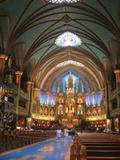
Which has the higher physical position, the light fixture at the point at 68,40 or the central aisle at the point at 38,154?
the light fixture at the point at 68,40

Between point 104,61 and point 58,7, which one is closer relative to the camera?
point 58,7

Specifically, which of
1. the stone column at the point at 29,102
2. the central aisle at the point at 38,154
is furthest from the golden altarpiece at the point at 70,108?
the central aisle at the point at 38,154

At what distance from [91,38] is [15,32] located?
Answer: 11.8 meters

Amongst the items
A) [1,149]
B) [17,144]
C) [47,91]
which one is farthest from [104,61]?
[1,149]

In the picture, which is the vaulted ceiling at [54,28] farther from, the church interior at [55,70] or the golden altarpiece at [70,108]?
→ the golden altarpiece at [70,108]

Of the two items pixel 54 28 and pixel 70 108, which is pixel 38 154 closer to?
pixel 54 28

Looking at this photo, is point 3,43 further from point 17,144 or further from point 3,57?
point 17,144

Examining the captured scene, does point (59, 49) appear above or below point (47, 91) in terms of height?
above

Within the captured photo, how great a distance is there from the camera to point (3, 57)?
25.8m

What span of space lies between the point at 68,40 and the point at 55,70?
1193 centimetres

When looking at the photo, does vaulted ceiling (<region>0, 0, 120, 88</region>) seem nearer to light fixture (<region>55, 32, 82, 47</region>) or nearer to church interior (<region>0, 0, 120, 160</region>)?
church interior (<region>0, 0, 120, 160</region>)

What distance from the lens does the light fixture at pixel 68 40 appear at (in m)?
37.8

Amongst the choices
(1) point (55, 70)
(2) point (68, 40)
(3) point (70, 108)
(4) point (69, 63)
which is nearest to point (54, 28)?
(2) point (68, 40)

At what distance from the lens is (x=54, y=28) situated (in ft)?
104
